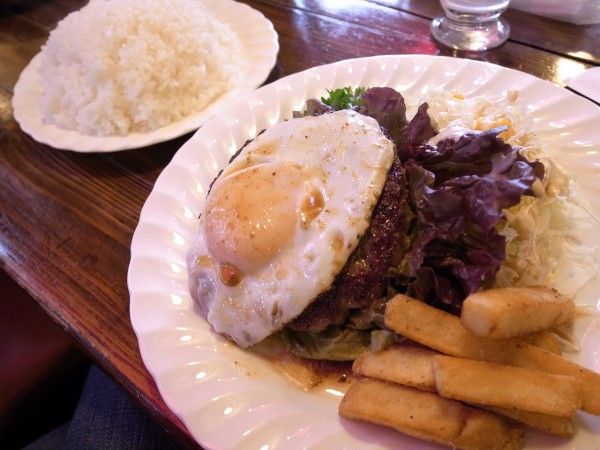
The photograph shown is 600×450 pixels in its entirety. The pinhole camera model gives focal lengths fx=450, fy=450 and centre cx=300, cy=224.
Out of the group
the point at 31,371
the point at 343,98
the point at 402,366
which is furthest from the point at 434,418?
the point at 31,371

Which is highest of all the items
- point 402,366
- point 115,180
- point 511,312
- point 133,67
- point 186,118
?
point 511,312

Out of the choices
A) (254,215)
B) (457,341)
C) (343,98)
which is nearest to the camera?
(457,341)

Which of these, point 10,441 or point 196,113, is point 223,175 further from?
point 10,441

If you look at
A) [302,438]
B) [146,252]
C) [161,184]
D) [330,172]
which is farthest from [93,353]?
[330,172]

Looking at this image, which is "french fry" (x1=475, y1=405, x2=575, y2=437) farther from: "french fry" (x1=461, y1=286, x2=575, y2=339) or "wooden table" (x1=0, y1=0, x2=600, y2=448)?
"wooden table" (x1=0, y1=0, x2=600, y2=448)

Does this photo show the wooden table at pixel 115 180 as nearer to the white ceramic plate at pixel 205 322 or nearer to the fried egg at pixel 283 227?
the white ceramic plate at pixel 205 322

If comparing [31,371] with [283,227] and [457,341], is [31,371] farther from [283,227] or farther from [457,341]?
[457,341]

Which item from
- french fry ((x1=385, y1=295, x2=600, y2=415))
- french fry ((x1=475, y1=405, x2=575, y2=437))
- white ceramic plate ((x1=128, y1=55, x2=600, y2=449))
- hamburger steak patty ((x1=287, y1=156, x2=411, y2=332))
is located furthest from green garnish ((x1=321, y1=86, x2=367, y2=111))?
french fry ((x1=475, y1=405, x2=575, y2=437))

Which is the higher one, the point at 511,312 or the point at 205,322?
the point at 511,312
